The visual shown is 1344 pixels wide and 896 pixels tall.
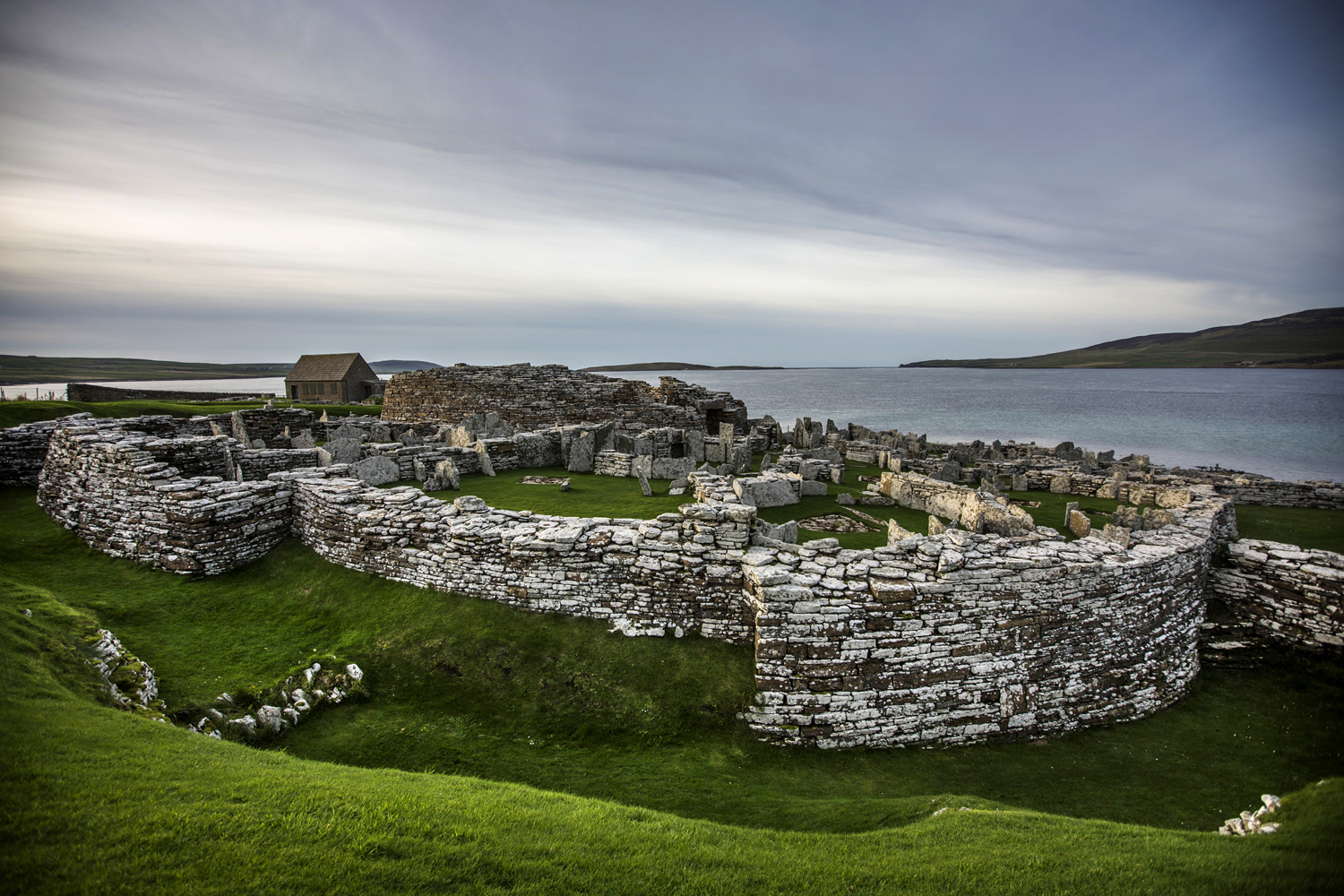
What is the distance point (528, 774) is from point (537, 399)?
21148mm

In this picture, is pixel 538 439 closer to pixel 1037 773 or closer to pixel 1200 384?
pixel 1037 773

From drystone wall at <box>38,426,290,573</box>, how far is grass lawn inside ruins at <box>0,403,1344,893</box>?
12.5 inches

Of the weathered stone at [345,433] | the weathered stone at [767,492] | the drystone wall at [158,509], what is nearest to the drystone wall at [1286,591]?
the weathered stone at [767,492]

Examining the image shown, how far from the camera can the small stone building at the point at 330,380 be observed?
5194cm

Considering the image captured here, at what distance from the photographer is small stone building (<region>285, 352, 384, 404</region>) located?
170 ft

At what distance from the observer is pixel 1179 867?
4488mm

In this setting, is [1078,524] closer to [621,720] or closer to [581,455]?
[621,720]

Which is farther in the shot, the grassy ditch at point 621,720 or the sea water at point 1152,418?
the sea water at point 1152,418

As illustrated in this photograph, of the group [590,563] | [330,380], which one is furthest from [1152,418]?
[330,380]

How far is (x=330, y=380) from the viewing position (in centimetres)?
5212

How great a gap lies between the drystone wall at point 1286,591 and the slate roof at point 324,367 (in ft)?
194

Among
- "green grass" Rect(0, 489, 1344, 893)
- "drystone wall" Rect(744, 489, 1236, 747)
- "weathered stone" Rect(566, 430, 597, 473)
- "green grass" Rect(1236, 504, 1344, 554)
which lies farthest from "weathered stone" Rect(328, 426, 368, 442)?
"green grass" Rect(1236, 504, 1344, 554)

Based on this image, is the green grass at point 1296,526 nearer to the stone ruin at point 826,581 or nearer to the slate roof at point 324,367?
the stone ruin at point 826,581

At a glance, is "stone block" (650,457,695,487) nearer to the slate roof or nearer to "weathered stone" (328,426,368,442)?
"weathered stone" (328,426,368,442)
